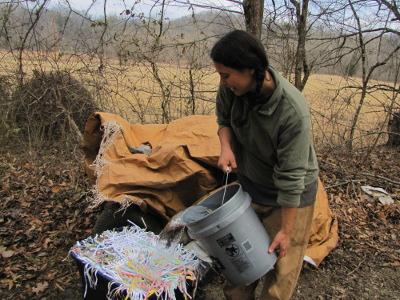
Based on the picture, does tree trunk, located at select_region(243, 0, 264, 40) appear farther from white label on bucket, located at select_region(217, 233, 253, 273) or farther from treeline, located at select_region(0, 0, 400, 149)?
white label on bucket, located at select_region(217, 233, 253, 273)

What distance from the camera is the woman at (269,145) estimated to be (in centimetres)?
172

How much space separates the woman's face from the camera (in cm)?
172

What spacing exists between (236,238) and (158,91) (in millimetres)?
4604

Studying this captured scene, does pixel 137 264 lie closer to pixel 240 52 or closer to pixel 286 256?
pixel 286 256

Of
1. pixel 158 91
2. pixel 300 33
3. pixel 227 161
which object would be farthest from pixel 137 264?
pixel 300 33

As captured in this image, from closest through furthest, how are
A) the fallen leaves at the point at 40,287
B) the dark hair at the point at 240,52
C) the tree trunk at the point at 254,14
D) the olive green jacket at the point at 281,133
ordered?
the dark hair at the point at 240,52, the olive green jacket at the point at 281,133, the fallen leaves at the point at 40,287, the tree trunk at the point at 254,14

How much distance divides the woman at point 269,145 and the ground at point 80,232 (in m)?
0.86

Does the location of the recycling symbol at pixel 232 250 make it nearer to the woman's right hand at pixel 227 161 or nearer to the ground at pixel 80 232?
the woman's right hand at pixel 227 161

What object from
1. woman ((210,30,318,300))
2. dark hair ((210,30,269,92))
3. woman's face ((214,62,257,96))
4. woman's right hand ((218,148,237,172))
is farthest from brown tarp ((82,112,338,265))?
dark hair ((210,30,269,92))

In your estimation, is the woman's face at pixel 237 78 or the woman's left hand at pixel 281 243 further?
the woman's left hand at pixel 281 243

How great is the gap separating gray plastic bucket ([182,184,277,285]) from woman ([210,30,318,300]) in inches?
3.9

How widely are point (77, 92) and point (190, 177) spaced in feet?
A: 13.2

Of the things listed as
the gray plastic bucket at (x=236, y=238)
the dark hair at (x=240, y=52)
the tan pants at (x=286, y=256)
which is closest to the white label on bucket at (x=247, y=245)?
the gray plastic bucket at (x=236, y=238)

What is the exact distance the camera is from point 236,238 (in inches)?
76.2
